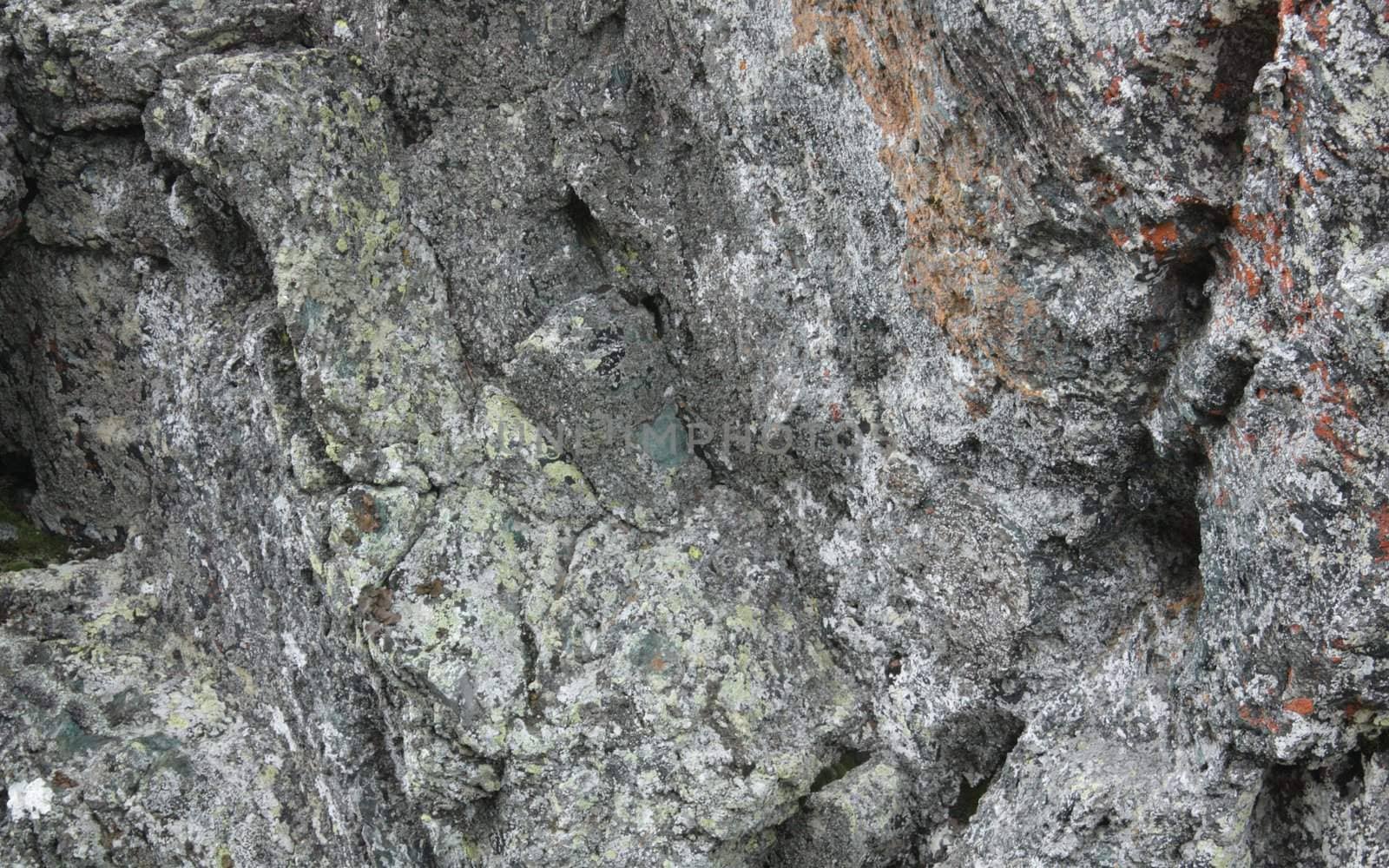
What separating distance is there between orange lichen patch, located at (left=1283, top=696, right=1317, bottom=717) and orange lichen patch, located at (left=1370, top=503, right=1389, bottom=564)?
1.32ft

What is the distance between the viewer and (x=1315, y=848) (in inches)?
115

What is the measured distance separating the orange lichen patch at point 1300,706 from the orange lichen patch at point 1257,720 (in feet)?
0.19

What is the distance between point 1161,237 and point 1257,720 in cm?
119

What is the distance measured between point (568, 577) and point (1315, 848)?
235cm

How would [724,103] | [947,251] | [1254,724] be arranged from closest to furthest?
1. [1254,724]
2. [947,251]
3. [724,103]

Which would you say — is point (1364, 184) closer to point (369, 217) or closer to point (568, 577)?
point (568, 577)

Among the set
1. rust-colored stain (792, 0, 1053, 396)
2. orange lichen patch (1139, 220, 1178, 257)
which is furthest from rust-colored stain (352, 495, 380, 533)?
orange lichen patch (1139, 220, 1178, 257)

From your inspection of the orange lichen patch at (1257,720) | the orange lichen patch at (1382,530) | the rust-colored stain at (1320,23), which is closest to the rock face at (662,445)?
the orange lichen patch at (1257,720)

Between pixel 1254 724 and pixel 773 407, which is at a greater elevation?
pixel 773 407

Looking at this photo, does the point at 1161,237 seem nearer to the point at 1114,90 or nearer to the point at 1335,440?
the point at 1114,90

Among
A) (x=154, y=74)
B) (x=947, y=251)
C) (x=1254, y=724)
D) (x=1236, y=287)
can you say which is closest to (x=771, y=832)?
(x=1254, y=724)

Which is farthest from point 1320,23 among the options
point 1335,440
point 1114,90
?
point 1335,440

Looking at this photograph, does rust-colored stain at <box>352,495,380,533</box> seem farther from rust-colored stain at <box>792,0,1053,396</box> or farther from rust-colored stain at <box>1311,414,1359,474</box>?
rust-colored stain at <box>1311,414,1359,474</box>

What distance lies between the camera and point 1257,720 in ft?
9.40
